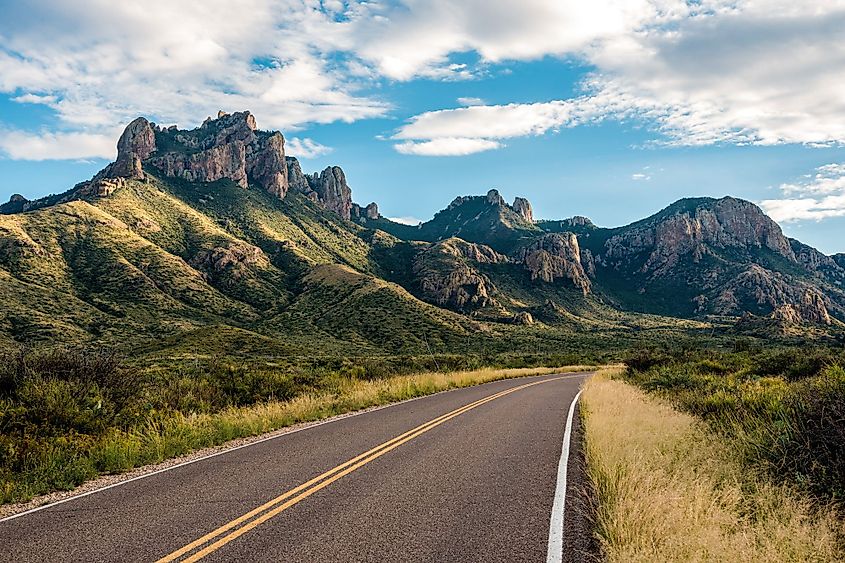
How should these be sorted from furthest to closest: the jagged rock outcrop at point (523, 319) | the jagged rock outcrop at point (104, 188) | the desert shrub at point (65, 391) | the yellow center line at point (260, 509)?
the jagged rock outcrop at point (104, 188) < the jagged rock outcrop at point (523, 319) < the desert shrub at point (65, 391) < the yellow center line at point (260, 509)

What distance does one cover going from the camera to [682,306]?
158 metres

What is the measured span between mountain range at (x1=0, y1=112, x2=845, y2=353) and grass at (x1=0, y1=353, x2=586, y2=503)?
1789 inches

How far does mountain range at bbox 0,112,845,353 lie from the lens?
2943 inches

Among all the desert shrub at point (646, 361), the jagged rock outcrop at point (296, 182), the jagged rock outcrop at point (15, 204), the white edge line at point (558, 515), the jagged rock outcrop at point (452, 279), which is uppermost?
the jagged rock outcrop at point (296, 182)

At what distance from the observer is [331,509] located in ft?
22.1

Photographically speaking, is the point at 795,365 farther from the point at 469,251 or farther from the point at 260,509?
the point at 469,251

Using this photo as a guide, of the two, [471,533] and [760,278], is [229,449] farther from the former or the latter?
[760,278]

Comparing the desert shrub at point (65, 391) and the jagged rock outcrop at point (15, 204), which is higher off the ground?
the jagged rock outcrop at point (15, 204)

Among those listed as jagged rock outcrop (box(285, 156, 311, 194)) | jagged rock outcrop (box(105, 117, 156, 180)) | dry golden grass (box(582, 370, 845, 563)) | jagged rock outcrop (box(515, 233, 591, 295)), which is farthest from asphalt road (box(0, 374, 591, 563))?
jagged rock outcrop (box(285, 156, 311, 194))

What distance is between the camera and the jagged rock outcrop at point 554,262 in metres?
160

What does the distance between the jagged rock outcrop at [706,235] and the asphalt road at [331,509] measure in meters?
188

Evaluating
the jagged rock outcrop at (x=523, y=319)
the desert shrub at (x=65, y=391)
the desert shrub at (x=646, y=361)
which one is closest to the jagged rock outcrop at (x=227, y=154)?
the jagged rock outcrop at (x=523, y=319)

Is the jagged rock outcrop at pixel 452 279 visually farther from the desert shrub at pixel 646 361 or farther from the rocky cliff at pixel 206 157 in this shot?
the desert shrub at pixel 646 361

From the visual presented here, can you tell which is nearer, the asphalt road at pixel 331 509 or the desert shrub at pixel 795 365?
the asphalt road at pixel 331 509
